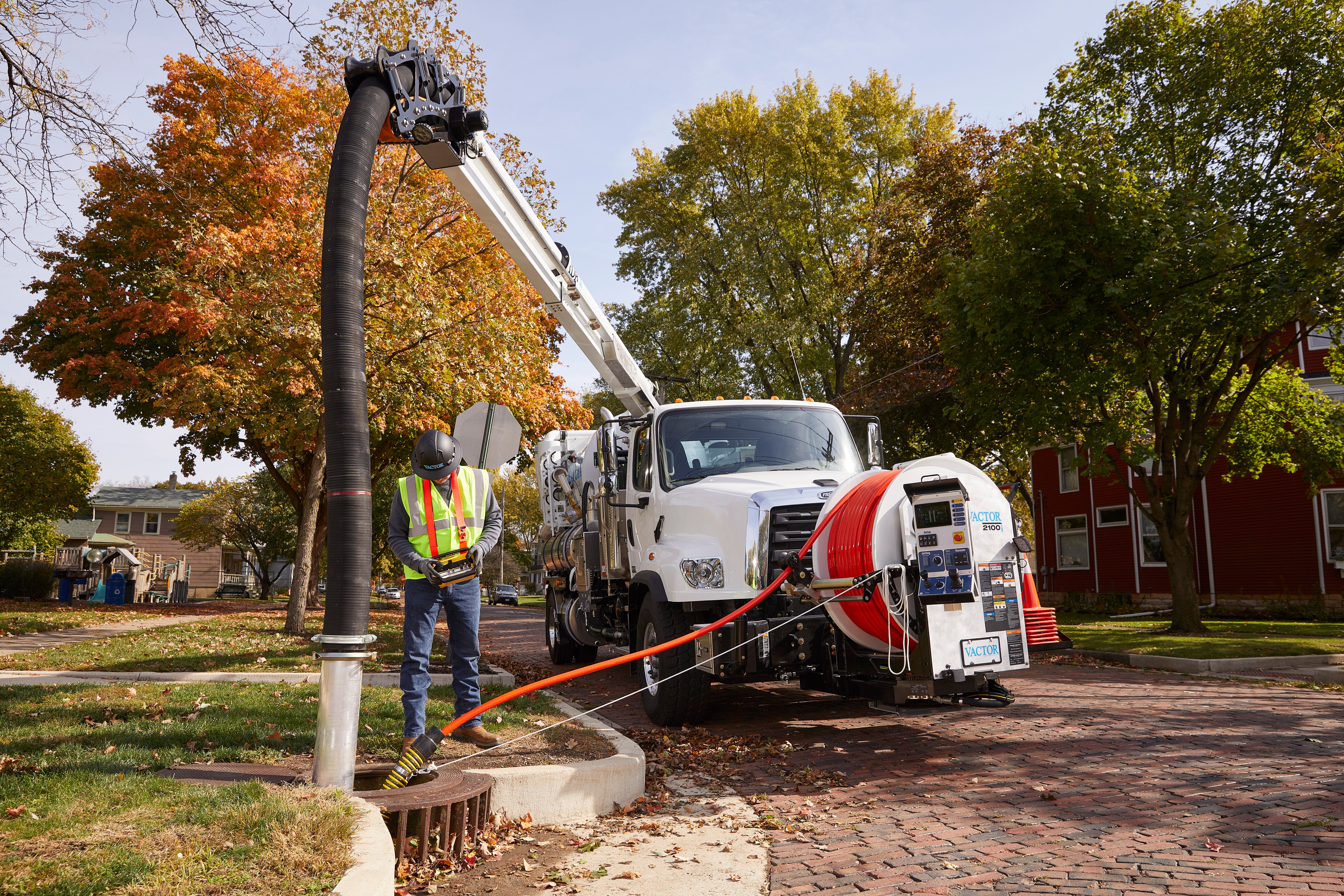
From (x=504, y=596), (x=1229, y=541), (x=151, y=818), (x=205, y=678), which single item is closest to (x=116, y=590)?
(x=504, y=596)

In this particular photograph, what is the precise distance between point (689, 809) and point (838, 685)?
180 cm

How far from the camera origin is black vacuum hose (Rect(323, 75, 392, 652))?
15.5 feet

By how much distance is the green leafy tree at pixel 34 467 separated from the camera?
3073 cm

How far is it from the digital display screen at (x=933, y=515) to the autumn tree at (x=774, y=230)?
740 inches

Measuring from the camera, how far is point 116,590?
30.8 m

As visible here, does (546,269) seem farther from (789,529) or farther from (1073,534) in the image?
(1073,534)

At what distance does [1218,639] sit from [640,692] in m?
11.8

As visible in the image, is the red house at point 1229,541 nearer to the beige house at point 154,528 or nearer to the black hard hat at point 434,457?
the black hard hat at point 434,457

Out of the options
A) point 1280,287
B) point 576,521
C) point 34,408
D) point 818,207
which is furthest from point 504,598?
point 1280,287

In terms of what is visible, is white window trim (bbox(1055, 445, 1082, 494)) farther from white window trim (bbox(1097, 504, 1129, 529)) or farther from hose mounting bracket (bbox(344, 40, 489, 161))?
hose mounting bracket (bbox(344, 40, 489, 161))

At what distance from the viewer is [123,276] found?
70.4 feet

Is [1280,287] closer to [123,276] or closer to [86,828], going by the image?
[86,828]

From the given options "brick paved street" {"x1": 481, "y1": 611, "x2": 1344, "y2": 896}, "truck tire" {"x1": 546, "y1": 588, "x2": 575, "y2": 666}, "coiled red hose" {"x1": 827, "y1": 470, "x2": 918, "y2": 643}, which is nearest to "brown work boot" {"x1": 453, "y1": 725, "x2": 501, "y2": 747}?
"brick paved street" {"x1": 481, "y1": 611, "x2": 1344, "y2": 896}

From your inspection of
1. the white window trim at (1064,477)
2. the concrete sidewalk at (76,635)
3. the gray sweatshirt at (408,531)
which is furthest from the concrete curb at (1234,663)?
the white window trim at (1064,477)
